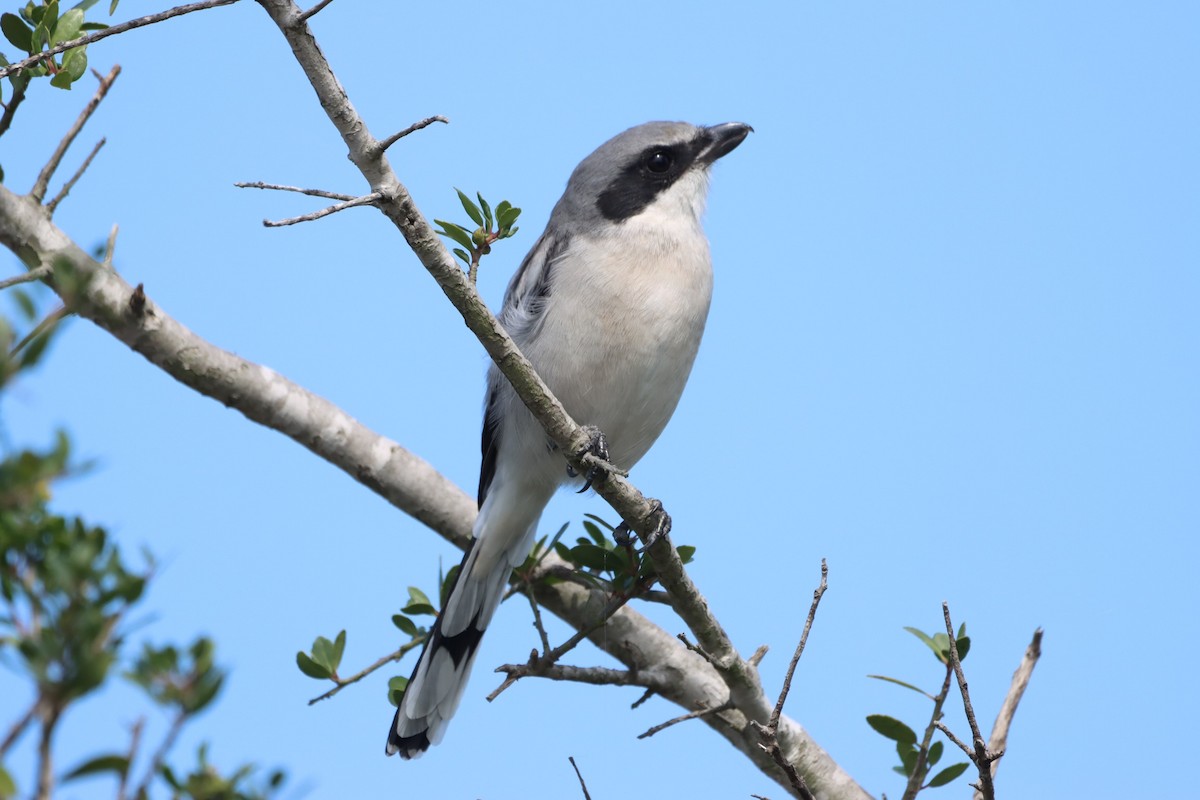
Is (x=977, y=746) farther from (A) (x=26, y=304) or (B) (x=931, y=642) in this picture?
(A) (x=26, y=304)

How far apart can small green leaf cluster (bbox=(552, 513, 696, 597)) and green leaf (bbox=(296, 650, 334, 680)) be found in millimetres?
946

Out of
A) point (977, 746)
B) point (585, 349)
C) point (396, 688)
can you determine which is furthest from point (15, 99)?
point (977, 746)

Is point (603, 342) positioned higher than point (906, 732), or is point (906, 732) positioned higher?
point (603, 342)

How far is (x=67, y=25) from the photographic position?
11.5 ft

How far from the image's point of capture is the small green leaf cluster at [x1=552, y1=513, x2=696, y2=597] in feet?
12.9

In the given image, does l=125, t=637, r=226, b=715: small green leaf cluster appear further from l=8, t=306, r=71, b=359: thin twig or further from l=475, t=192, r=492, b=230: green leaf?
l=475, t=192, r=492, b=230: green leaf

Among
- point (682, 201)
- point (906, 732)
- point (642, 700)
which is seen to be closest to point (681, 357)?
point (682, 201)

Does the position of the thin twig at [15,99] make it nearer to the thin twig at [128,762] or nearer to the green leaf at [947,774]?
the thin twig at [128,762]

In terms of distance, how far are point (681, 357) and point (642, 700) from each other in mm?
1272

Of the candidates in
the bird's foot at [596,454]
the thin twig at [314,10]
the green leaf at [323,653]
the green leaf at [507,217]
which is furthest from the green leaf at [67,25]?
the green leaf at [323,653]

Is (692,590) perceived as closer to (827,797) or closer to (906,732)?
(906,732)

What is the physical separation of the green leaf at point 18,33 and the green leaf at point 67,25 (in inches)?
2.7

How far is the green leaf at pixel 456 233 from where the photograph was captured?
11.0 ft

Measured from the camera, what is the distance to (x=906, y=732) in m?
3.73
